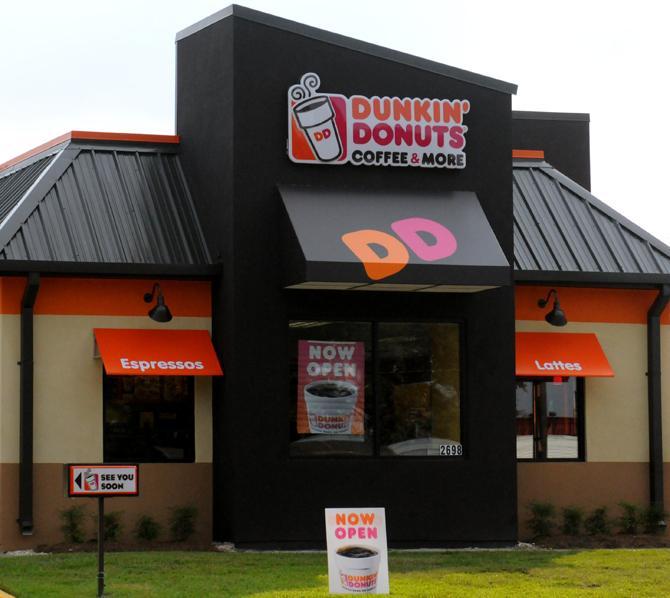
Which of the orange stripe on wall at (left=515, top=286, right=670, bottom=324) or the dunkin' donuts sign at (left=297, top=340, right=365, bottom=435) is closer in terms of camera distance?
the dunkin' donuts sign at (left=297, top=340, right=365, bottom=435)

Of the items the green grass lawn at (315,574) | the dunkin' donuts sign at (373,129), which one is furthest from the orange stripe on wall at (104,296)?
the green grass lawn at (315,574)

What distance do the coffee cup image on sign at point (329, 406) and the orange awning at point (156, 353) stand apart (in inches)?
48.1

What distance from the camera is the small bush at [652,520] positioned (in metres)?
19.6

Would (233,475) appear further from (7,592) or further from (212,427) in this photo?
(7,592)

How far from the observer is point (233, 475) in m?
17.5

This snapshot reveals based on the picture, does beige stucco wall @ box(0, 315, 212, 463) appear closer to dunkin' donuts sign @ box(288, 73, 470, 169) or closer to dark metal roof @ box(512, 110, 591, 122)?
dunkin' donuts sign @ box(288, 73, 470, 169)

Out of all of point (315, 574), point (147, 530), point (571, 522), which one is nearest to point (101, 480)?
point (315, 574)

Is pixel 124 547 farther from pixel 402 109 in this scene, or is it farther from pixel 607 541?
pixel 402 109

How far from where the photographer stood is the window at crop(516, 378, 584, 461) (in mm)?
19938

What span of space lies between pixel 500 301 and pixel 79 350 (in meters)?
5.55

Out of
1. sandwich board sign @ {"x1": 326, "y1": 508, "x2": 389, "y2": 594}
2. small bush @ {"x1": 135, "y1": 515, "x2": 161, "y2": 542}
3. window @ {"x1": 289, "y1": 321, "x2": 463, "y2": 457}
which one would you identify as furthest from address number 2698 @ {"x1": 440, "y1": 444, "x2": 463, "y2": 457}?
sandwich board sign @ {"x1": 326, "y1": 508, "x2": 389, "y2": 594}

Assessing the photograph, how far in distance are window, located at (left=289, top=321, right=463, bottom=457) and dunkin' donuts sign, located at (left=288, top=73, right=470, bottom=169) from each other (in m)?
2.16

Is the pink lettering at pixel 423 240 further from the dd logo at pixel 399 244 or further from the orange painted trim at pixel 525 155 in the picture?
the orange painted trim at pixel 525 155

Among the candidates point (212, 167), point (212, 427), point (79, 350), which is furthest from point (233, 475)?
point (212, 167)
